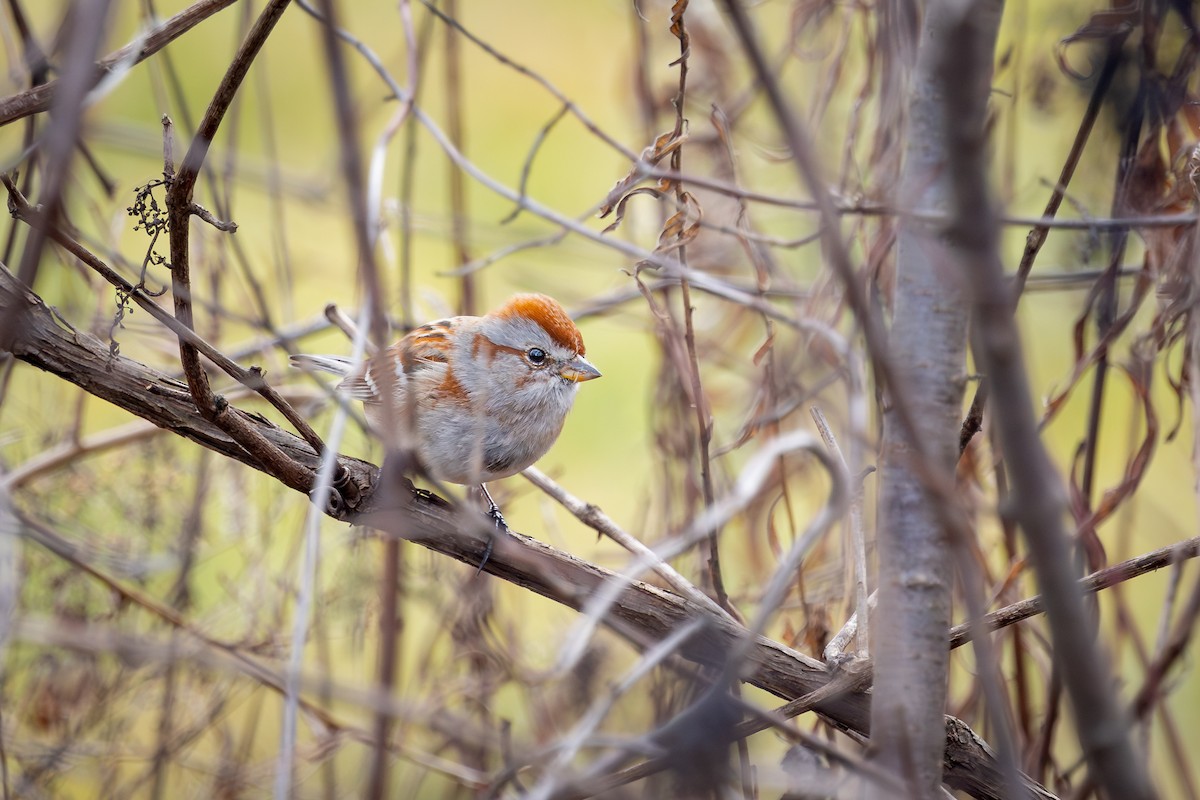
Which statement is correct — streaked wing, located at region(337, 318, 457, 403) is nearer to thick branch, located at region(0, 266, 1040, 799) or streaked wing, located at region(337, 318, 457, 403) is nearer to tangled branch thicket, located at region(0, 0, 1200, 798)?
tangled branch thicket, located at region(0, 0, 1200, 798)

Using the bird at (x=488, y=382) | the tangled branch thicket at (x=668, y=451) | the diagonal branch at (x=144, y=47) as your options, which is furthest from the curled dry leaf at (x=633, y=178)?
the bird at (x=488, y=382)

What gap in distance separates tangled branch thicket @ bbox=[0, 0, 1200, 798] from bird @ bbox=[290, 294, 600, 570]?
11 cm

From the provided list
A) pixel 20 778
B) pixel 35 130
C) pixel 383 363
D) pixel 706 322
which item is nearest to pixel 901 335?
pixel 383 363

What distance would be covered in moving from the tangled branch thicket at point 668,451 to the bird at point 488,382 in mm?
106

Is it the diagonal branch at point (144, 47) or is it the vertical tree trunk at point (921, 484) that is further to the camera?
the diagonal branch at point (144, 47)

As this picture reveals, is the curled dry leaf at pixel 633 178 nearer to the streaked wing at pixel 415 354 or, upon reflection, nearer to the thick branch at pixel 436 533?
the thick branch at pixel 436 533

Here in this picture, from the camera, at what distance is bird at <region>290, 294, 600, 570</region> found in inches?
93.4

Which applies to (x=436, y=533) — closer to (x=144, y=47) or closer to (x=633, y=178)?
(x=633, y=178)

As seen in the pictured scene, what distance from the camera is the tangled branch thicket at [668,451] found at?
918 mm

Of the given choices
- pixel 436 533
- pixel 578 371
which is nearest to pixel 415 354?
pixel 578 371

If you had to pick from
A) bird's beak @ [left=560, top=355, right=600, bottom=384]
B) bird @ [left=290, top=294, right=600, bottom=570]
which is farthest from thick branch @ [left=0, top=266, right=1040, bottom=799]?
bird's beak @ [left=560, top=355, right=600, bottom=384]

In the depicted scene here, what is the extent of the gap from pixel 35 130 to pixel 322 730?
62.2 inches

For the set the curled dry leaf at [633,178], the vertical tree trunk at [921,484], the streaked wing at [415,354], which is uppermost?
the streaked wing at [415,354]

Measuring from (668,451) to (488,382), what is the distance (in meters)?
0.55
